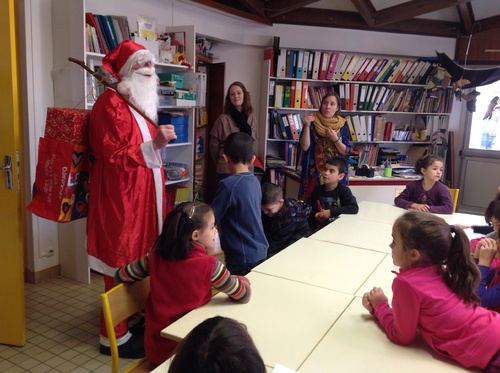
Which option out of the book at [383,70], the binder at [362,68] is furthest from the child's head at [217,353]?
the book at [383,70]

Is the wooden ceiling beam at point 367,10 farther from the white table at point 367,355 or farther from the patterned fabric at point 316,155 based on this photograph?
the white table at point 367,355

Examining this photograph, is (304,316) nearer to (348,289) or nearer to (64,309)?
(348,289)

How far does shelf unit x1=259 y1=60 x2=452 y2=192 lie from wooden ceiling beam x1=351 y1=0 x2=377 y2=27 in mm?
685

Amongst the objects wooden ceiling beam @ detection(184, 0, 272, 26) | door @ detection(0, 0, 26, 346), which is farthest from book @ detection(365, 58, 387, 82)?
door @ detection(0, 0, 26, 346)

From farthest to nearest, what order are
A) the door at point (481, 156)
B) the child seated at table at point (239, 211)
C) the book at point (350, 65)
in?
the door at point (481, 156) → the book at point (350, 65) → the child seated at table at point (239, 211)

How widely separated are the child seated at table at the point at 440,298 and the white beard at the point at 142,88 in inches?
57.2

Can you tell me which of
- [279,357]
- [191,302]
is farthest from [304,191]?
[279,357]

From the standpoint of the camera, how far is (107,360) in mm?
2395

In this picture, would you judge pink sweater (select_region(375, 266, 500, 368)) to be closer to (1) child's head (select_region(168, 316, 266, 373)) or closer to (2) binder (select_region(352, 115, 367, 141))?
(1) child's head (select_region(168, 316, 266, 373))

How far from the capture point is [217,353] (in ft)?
2.30

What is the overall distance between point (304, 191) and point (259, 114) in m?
1.82

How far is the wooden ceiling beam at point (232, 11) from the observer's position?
14.8 feet

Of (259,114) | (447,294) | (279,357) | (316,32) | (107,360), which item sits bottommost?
(107,360)

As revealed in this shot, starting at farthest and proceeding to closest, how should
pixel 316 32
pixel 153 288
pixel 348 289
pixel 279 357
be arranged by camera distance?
pixel 316 32, pixel 348 289, pixel 153 288, pixel 279 357
